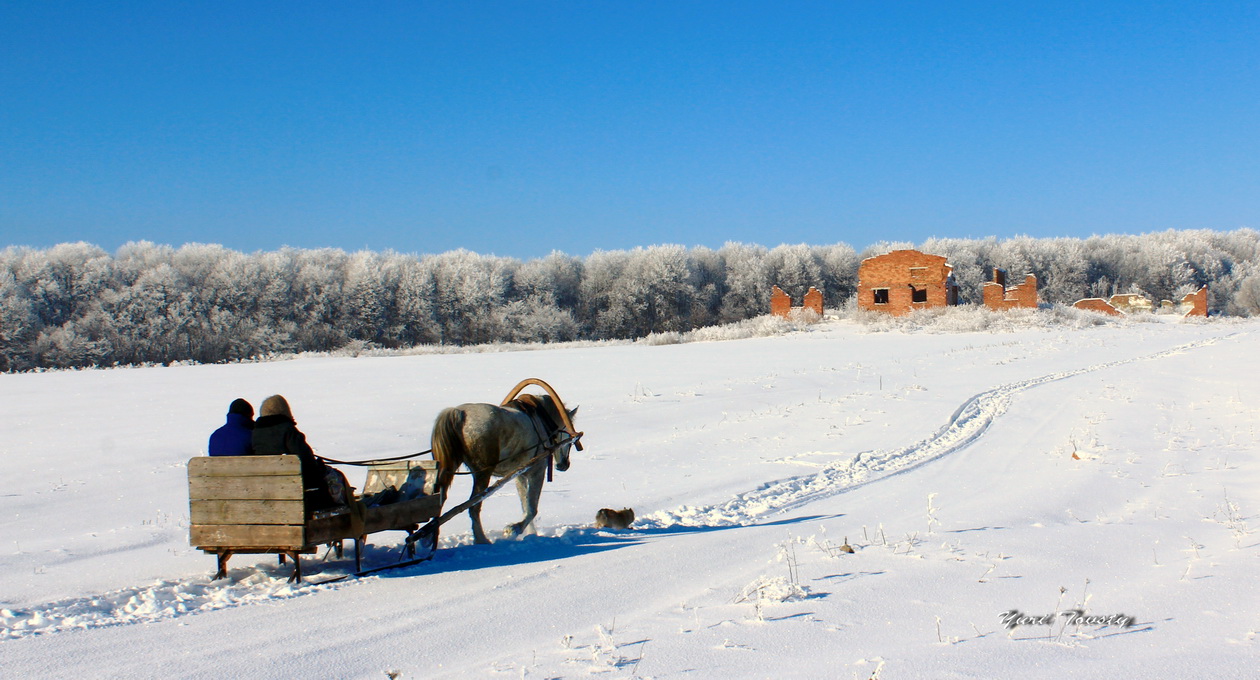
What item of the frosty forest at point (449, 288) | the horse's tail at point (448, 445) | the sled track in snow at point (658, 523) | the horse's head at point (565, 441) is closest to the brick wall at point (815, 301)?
the frosty forest at point (449, 288)

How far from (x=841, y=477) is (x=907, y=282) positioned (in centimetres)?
4082

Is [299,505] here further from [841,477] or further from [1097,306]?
[1097,306]

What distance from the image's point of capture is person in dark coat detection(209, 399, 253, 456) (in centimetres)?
641

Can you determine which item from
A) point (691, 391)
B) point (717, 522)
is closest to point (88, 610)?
point (717, 522)

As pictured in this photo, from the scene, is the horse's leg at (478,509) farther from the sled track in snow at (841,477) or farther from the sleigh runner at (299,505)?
the sled track in snow at (841,477)

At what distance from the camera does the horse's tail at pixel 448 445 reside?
7555 mm

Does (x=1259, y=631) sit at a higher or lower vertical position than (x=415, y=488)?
lower

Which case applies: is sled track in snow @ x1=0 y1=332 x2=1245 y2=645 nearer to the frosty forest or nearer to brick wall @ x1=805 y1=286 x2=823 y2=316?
brick wall @ x1=805 y1=286 x2=823 y2=316

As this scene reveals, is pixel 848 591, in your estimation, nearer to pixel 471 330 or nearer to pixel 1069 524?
pixel 1069 524

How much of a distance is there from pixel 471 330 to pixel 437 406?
5123 centimetres

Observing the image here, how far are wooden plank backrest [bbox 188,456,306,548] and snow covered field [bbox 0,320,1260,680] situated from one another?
1.27ft

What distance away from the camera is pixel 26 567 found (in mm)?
7180

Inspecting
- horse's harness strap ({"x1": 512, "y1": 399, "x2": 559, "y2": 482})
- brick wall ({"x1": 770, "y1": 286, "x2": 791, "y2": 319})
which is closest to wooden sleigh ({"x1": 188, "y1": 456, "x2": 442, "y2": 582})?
horse's harness strap ({"x1": 512, "y1": 399, "x2": 559, "y2": 482})

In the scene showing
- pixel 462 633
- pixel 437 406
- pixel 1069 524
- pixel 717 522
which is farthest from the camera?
pixel 437 406
